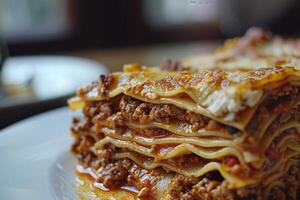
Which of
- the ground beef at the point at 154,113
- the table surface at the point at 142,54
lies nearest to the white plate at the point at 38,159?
the ground beef at the point at 154,113

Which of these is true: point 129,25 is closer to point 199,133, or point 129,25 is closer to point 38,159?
point 38,159

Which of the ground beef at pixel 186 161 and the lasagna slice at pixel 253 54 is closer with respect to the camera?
the ground beef at pixel 186 161

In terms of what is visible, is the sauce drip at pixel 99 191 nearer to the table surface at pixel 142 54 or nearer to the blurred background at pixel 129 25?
the table surface at pixel 142 54

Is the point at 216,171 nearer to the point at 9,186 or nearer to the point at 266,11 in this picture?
the point at 9,186

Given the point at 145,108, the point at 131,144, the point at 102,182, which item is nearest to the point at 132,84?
the point at 145,108

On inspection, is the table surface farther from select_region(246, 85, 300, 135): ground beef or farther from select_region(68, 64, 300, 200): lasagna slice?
select_region(246, 85, 300, 135): ground beef

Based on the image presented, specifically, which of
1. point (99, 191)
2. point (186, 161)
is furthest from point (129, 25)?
point (186, 161)
